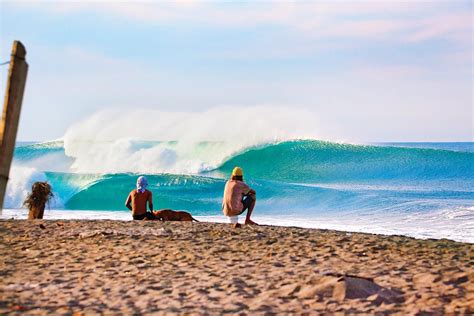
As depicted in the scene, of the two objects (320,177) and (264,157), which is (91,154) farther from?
(320,177)

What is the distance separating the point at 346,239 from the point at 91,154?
26164 mm

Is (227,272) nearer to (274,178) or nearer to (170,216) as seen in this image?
(170,216)

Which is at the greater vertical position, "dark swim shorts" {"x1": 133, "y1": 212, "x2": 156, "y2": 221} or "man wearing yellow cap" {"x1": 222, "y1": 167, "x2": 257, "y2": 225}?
"man wearing yellow cap" {"x1": 222, "y1": 167, "x2": 257, "y2": 225}

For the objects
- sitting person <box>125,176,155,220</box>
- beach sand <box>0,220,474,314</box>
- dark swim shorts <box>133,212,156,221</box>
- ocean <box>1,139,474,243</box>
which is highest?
ocean <box>1,139,474,243</box>

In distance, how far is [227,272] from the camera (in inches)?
273

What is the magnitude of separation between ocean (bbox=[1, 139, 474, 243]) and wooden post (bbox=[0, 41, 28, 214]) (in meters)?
10.2

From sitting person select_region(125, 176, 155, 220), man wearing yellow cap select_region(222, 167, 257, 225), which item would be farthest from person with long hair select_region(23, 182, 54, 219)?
man wearing yellow cap select_region(222, 167, 257, 225)

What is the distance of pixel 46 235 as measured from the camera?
959 cm


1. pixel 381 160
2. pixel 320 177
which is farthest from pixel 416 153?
pixel 320 177

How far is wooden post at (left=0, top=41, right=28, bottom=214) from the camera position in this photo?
474 cm

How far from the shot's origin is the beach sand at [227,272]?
5.76 meters

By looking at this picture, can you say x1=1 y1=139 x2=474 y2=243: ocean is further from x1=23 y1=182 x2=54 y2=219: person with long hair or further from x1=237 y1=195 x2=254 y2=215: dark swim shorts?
x1=23 y1=182 x2=54 y2=219: person with long hair

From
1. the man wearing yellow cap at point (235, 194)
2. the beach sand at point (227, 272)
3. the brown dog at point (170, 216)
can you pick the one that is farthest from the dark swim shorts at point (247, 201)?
the beach sand at point (227, 272)

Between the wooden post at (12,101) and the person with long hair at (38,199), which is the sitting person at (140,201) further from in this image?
the wooden post at (12,101)
